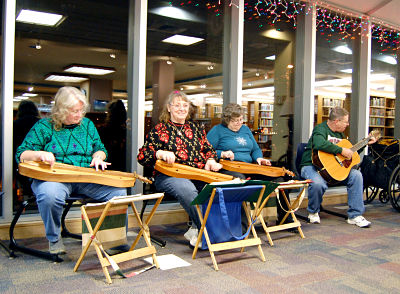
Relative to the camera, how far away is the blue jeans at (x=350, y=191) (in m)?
4.20

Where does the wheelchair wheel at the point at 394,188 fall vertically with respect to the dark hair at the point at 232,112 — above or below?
below

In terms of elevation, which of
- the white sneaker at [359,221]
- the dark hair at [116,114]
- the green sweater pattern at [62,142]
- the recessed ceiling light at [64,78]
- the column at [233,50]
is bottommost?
the white sneaker at [359,221]

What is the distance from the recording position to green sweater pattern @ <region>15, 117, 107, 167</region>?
9.82 ft

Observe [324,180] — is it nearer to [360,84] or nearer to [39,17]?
[360,84]

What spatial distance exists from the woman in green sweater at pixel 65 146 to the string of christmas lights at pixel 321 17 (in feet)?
6.23

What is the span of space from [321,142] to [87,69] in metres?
2.48

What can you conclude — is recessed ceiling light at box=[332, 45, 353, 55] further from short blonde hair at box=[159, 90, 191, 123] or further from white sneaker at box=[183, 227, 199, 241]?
white sneaker at box=[183, 227, 199, 241]

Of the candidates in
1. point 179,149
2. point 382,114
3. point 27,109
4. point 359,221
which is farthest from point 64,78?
point 382,114

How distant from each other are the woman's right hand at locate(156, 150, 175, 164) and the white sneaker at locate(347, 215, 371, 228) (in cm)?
226

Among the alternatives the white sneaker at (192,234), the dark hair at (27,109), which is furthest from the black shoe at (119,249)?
the dark hair at (27,109)

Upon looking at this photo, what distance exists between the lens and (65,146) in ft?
10.1

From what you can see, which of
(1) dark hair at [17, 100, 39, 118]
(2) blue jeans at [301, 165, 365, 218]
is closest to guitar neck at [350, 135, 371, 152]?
(2) blue jeans at [301, 165, 365, 218]

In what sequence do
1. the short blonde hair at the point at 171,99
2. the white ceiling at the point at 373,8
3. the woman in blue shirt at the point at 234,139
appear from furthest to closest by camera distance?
the white ceiling at the point at 373,8, the woman in blue shirt at the point at 234,139, the short blonde hair at the point at 171,99

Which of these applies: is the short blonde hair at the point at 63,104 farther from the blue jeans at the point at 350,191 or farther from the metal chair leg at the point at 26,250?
the blue jeans at the point at 350,191
